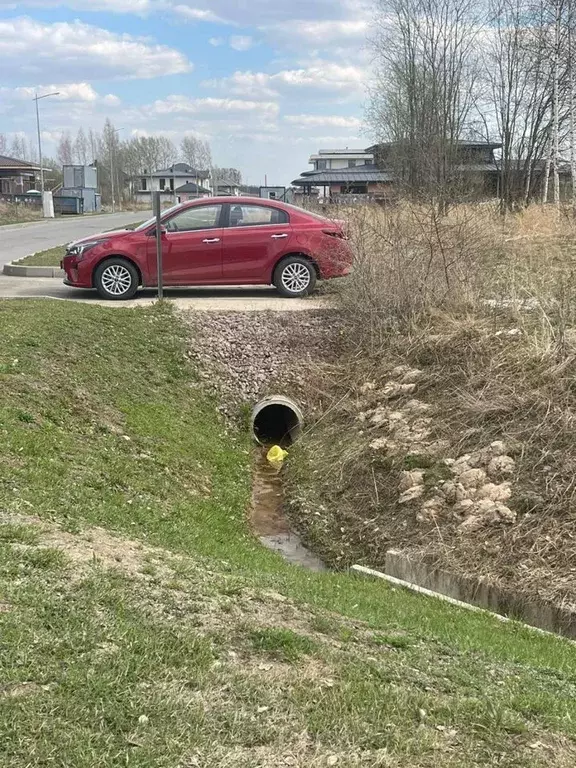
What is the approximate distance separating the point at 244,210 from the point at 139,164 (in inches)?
4051

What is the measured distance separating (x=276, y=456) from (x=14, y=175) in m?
78.5

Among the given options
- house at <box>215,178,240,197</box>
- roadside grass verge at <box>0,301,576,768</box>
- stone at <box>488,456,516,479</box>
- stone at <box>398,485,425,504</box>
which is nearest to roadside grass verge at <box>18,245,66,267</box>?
roadside grass verge at <box>0,301,576,768</box>

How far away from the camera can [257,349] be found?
11195 mm

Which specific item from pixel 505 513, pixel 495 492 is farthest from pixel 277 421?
pixel 505 513

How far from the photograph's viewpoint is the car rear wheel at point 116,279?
40.3 ft

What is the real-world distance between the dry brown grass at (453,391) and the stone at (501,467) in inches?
3.7

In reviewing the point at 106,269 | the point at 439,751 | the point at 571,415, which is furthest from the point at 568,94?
the point at 439,751

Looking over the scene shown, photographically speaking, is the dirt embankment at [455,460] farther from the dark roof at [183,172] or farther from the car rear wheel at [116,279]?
the dark roof at [183,172]

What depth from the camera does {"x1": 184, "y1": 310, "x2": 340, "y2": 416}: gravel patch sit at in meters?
10.7

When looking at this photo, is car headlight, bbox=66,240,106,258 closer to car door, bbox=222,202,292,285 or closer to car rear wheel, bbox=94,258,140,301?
car rear wheel, bbox=94,258,140,301

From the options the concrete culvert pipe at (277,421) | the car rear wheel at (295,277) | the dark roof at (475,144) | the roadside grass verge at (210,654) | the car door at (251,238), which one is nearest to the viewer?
the roadside grass verge at (210,654)

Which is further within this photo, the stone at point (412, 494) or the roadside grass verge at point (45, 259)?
the roadside grass verge at point (45, 259)

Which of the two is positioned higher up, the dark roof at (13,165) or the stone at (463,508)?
the dark roof at (13,165)

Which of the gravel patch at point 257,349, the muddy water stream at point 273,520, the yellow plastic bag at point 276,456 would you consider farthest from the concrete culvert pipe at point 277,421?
the muddy water stream at point 273,520
